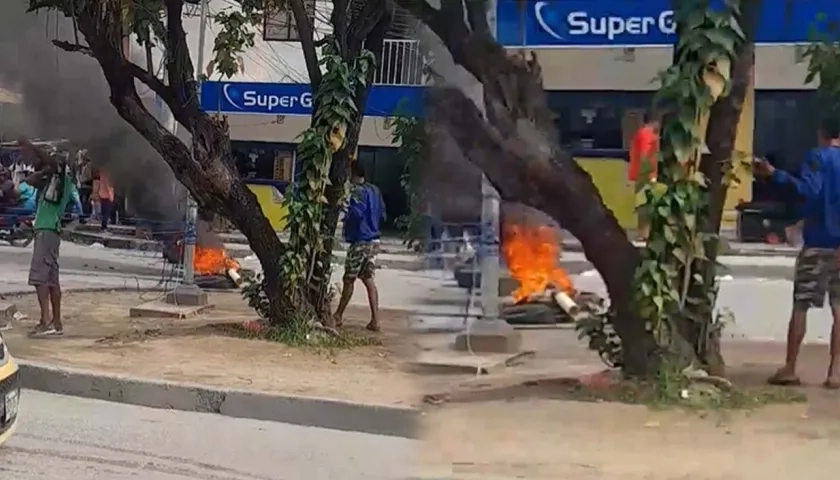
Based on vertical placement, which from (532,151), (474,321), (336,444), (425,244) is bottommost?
(336,444)

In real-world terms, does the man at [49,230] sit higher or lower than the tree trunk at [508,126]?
lower

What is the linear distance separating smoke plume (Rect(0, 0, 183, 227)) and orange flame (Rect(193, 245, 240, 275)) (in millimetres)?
972

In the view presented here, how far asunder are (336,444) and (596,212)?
1.45 meters

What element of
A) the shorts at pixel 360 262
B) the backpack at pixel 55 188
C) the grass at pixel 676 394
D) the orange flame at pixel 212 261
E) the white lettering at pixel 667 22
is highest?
the white lettering at pixel 667 22

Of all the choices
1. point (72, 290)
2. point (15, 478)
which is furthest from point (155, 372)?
point (72, 290)

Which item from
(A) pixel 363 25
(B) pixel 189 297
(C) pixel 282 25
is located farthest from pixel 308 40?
(C) pixel 282 25

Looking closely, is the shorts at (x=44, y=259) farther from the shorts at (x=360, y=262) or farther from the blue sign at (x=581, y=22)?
the blue sign at (x=581, y=22)

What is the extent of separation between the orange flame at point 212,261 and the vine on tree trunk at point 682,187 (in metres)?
5.76

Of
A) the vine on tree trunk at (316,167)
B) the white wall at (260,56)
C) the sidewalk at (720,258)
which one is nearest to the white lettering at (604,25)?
the sidewalk at (720,258)

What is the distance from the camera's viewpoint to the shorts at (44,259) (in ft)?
21.7

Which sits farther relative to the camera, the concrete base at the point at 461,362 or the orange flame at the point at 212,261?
the orange flame at the point at 212,261

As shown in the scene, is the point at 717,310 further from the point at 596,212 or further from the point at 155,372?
the point at 155,372

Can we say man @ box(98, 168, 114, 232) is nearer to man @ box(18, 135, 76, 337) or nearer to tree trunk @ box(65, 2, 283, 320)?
tree trunk @ box(65, 2, 283, 320)

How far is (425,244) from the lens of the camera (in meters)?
2.93
